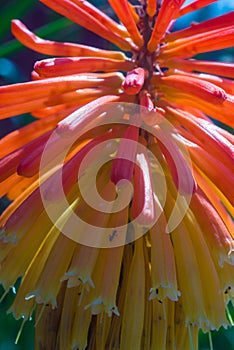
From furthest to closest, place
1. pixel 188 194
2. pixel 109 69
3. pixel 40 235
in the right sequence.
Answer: pixel 109 69
pixel 40 235
pixel 188 194

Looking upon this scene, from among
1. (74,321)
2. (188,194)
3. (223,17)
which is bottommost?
(74,321)

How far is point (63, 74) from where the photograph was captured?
114 cm

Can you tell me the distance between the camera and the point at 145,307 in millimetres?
1062

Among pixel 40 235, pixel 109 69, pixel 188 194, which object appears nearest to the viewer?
pixel 188 194

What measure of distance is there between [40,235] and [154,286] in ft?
0.68

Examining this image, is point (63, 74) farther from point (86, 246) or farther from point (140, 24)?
point (86, 246)

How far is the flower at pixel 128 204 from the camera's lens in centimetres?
103

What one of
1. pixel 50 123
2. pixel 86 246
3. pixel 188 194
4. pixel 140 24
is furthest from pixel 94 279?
pixel 140 24

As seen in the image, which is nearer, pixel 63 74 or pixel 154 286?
pixel 154 286

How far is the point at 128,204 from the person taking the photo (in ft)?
3.50

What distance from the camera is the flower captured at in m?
1.03

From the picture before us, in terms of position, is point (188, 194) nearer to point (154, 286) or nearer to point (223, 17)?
point (154, 286)

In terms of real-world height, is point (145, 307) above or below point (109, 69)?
below

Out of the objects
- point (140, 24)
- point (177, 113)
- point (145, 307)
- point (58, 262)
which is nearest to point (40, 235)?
point (58, 262)
